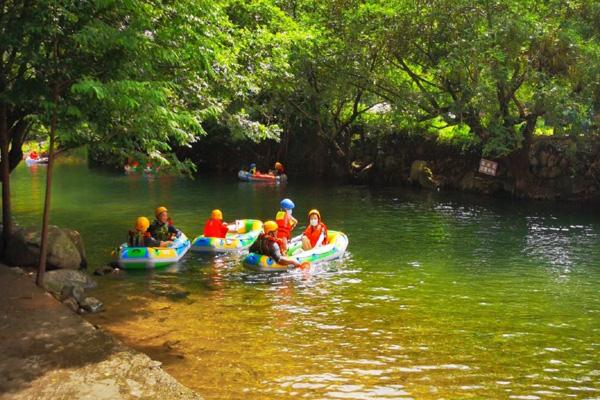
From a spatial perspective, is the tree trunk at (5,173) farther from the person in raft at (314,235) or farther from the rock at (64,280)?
the person in raft at (314,235)

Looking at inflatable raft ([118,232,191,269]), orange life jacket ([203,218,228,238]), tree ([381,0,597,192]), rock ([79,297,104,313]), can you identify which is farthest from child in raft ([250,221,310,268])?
tree ([381,0,597,192])

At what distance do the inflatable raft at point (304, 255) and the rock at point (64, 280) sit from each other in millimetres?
3774

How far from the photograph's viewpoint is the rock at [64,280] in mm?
11906

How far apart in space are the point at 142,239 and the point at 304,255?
13.5 feet

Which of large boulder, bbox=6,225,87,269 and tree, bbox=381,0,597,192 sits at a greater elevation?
tree, bbox=381,0,597,192

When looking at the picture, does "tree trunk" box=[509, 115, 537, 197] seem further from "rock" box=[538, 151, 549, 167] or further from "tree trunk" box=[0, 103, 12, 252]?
"tree trunk" box=[0, 103, 12, 252]

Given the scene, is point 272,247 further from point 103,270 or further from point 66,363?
point 66,363

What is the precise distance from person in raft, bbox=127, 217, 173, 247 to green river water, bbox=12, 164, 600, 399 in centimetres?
97

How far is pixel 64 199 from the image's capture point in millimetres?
30188

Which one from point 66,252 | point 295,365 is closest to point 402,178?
point 66,252

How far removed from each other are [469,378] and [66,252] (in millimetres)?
9506

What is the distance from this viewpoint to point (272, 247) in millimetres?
15086

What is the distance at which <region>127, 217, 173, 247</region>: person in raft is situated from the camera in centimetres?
1561

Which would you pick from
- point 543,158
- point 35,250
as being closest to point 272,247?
point 35,250
